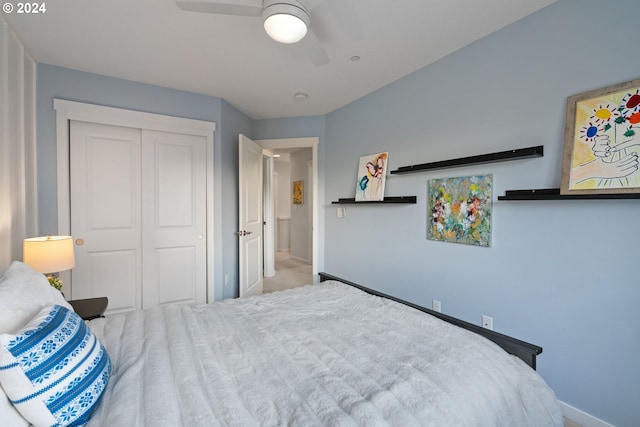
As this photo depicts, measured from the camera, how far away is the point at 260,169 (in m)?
3.99

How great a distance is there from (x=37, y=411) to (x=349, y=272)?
300 centimetres

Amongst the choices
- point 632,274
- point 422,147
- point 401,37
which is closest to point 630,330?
point 632,274

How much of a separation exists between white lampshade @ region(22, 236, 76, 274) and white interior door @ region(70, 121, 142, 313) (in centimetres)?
94

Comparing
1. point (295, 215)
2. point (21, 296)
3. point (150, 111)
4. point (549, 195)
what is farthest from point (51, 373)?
point (295, 215)

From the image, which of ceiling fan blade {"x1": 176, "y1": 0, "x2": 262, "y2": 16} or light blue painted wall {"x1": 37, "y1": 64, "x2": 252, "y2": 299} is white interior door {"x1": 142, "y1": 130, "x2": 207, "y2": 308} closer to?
light blue painted wall {"x1": 37, "y1": 64, "x2": 252, "y2": 299}

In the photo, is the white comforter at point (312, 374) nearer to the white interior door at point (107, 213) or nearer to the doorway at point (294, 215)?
the white interior door at point (107, 213)

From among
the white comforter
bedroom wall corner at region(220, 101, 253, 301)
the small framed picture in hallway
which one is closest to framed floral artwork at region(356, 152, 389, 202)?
bedroom wall corner at region(220, 101, 253, 301)

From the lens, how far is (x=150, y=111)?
2.97m

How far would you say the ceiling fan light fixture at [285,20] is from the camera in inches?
53.8

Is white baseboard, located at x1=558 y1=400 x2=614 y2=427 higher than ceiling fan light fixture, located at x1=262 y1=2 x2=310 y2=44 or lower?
lower

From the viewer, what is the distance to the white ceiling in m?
1.83

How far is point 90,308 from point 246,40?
85.8 inches

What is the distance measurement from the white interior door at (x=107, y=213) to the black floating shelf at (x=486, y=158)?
275 centimetres

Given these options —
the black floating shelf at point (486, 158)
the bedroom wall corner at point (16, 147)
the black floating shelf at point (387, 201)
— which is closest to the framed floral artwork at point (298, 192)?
the black floating shelf at point (387, 201)
